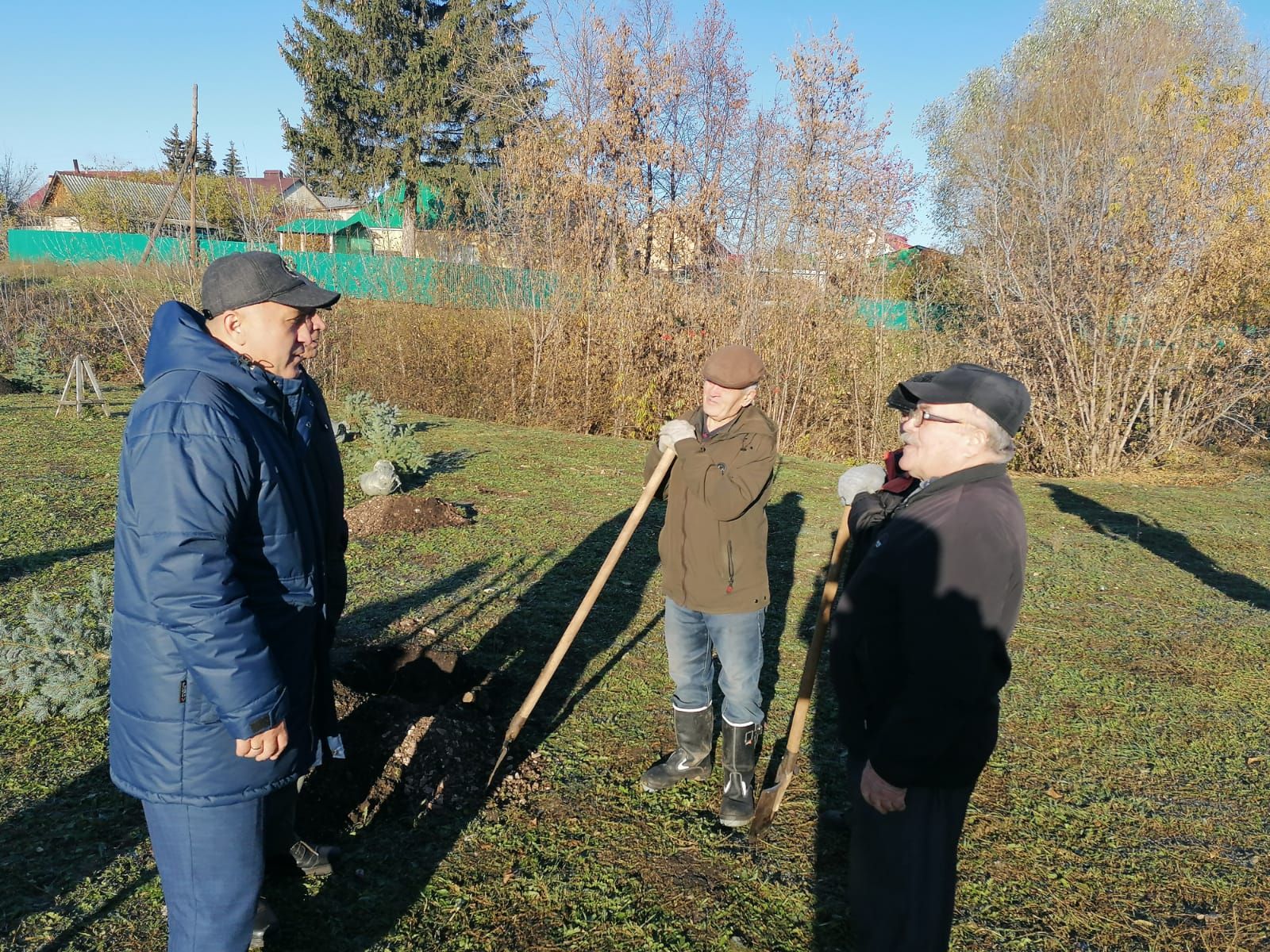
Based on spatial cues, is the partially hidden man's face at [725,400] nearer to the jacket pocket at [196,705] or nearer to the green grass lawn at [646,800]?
the green grass lawn at [646,800]

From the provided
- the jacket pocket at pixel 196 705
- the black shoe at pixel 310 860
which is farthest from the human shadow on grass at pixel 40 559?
the jacket pocket at pixel 196 705

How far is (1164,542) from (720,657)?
687 cm

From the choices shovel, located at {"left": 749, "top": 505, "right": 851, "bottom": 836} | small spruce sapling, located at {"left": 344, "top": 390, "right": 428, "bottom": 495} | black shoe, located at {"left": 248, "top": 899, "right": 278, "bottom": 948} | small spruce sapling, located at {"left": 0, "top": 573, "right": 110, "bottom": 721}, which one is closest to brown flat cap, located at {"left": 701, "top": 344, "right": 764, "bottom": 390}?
shovel, located at {"left": 749, "top": 505, "right": 851, "bottom": 836}

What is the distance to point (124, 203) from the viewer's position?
22.5 m

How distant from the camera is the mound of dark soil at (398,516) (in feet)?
22.4

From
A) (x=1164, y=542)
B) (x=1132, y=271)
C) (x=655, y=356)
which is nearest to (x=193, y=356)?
(x=1164, y=542)

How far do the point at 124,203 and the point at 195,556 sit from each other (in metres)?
25.3

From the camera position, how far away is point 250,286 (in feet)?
6.97

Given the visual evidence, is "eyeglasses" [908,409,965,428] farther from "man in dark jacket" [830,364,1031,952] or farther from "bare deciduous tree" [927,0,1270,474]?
"bare deciduous tree" [927,0,1270,474]

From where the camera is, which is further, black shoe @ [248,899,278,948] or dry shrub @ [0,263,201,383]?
dry shrub @ [0,263,201,383]

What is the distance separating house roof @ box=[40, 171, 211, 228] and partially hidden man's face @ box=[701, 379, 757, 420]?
47.8ft

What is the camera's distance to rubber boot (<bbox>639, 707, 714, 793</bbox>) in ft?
11.8

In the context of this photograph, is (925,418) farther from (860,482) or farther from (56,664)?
(56,664)

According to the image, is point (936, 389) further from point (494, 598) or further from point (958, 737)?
point (494, 598)
